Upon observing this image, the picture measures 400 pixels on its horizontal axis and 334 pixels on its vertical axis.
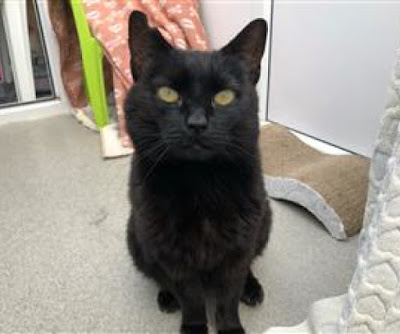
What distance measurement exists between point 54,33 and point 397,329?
1878 mm

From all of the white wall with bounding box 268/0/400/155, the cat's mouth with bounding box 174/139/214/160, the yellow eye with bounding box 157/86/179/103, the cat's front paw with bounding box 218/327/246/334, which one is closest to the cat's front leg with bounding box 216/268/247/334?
the cat's front paw with bounding box 218/327/246/334

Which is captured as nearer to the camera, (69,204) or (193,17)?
(69,204)

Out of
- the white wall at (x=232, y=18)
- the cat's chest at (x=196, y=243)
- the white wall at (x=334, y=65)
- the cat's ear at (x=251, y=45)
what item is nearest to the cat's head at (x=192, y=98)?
the cat's ear at (x=251, y=45)

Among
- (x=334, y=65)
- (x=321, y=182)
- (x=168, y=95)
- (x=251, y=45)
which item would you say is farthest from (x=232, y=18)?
(x=168, y=95)

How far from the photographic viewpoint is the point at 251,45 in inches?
32.3

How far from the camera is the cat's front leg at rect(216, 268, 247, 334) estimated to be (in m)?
0.90

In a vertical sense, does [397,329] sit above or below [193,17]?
below

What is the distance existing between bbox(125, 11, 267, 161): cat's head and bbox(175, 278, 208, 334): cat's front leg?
279 mm

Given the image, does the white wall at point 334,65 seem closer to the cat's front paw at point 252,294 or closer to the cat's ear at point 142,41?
the cat's front paw at point 252,294

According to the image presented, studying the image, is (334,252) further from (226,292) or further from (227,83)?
(227,83)

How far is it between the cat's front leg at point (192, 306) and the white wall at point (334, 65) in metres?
0.92

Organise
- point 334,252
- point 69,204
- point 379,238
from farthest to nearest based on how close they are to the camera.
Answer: point 69,204 < point 334,252 < point 379,238

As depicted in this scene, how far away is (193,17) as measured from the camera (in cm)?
181

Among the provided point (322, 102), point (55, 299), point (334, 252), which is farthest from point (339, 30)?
point (55, 299)
